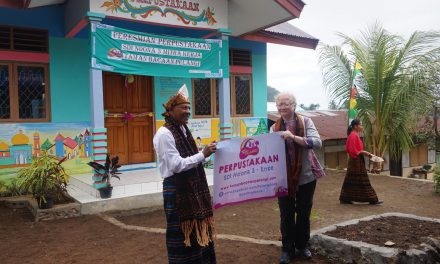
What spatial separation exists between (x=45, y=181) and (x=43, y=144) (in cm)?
194

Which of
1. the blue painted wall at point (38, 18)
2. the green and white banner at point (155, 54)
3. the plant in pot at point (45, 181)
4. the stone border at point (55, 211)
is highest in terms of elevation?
the blue painted wall at point (38, 18)

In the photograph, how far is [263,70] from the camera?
34.1 ft

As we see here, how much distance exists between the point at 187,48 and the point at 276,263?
15.1 ft

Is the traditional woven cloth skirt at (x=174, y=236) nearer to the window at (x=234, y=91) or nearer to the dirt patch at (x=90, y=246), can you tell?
the dirt patch at (x=90, y=246)

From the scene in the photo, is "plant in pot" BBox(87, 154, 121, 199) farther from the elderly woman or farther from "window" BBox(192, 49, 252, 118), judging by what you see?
"window" BBox(192, 49, 252, 118)

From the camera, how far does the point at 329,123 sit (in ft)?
48.3

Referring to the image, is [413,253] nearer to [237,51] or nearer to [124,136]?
[124,136]

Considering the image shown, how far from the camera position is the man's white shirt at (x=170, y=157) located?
9.11 ft

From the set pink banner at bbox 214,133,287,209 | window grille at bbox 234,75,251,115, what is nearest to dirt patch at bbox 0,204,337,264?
pink banner at bbox 214,133,287,209

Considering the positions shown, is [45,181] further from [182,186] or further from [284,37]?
[284,37]

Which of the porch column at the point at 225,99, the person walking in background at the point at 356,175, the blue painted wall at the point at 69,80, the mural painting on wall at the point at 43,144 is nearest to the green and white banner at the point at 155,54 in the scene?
the porch column at the point at 225,99

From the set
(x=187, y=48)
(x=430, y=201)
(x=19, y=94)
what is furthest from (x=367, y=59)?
(x=19, y=94)

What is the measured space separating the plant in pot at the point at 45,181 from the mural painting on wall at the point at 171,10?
2.56 metres

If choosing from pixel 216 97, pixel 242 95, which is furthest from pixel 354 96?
pixel 216 97
